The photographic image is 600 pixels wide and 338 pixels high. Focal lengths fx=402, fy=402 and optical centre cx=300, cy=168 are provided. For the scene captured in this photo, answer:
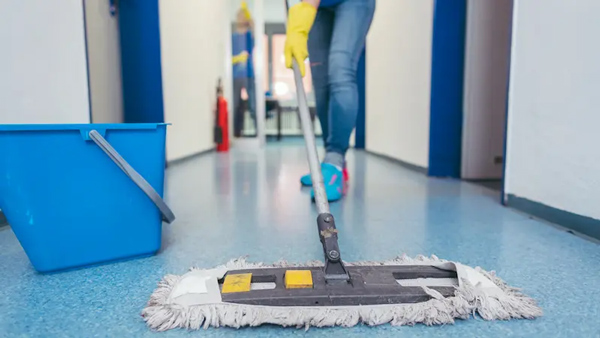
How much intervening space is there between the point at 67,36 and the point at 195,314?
105cm

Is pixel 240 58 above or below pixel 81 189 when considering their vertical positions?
above

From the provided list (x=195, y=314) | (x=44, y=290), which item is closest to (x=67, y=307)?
(x=44, y=290)

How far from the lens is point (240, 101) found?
16.7 ft

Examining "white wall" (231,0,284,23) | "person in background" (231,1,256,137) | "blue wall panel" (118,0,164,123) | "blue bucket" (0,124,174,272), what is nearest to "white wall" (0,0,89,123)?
"blue bucket" (0,124,174,272)

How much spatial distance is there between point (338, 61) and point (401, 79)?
48.3 inches

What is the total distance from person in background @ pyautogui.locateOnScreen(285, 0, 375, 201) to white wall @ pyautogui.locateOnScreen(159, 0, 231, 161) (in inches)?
50.7

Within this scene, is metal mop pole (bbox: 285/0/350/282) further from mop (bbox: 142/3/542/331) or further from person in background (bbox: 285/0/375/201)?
person in background (bbox: 285/0/375/201)

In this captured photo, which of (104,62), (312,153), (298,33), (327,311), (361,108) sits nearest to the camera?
(327,311)

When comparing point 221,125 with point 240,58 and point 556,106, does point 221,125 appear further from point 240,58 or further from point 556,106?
point 556,106

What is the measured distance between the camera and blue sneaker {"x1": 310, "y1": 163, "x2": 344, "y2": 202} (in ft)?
4.51

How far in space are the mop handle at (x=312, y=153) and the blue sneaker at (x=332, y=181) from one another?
550 mm

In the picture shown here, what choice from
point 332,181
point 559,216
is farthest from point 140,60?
point 559,216

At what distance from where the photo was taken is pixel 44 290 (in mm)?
638

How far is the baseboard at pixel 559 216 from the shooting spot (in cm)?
92
